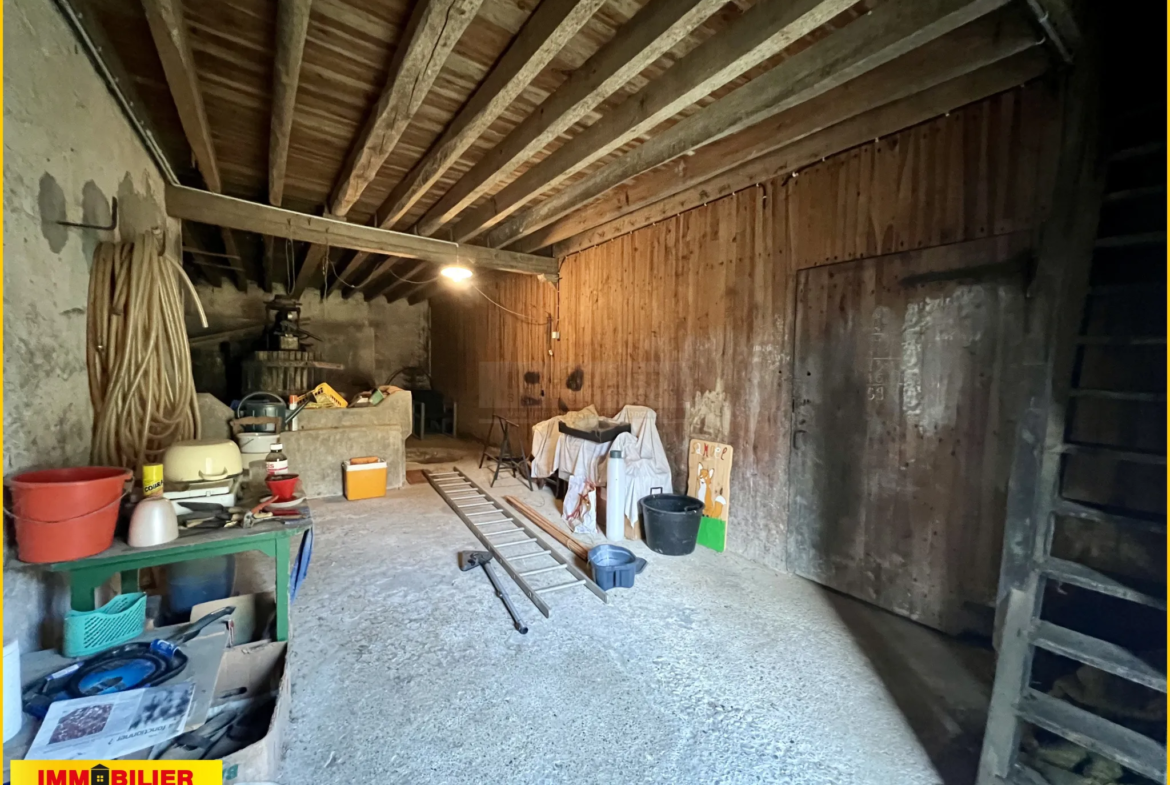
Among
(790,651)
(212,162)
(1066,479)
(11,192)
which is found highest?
(212,162)

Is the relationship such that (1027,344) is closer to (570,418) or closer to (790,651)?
(790,651)

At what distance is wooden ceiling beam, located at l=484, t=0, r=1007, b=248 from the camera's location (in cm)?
167

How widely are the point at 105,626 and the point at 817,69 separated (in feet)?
11.2

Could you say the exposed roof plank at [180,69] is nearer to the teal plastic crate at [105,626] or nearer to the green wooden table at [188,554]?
the green wooden table at [188,554]

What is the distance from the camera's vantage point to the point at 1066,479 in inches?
78.0

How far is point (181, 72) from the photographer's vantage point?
2.12m

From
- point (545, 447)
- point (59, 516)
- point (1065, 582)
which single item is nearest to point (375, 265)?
point (545, 447)

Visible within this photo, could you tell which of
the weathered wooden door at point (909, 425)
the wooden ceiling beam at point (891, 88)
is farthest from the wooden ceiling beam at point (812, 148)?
→ the weathered wooden door at point (909, 425)

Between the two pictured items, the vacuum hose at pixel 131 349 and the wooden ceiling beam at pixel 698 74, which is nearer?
the wooden ceiling beam at pixel 698 74

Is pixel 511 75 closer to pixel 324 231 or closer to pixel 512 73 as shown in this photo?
pixel 512 73

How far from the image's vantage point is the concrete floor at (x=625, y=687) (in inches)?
61.2

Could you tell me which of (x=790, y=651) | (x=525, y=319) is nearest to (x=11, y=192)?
(x=790, y=651)

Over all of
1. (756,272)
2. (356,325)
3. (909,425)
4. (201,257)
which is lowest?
(909,425)

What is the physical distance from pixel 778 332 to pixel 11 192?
343cm
